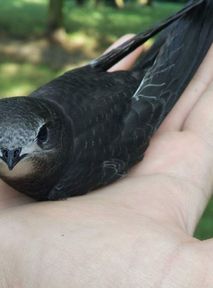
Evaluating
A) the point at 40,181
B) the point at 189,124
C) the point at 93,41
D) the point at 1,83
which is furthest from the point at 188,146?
the point at 93,41

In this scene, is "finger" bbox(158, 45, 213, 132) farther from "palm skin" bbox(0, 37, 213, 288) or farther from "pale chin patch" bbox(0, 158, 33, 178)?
"pale chin patch" bbox(0, 158, 33, 178)

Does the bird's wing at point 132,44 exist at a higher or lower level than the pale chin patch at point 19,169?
higher

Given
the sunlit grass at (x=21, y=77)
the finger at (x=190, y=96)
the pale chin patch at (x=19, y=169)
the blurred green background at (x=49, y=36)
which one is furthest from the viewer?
the blurred green background at (x=49, y=36)

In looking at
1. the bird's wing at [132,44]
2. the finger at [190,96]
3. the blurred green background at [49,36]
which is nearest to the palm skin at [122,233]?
the finger at [190,96]

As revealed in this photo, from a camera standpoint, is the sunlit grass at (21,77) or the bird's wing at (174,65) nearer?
the bird's wing at (174,65)

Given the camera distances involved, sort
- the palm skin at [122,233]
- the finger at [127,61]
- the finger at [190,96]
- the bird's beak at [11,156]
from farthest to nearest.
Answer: the finger at [127,61], the finger at [190,96], the bird's beak at [11,156], the palm skin at [122,233]

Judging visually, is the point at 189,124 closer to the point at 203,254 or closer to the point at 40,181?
the point at 40,181

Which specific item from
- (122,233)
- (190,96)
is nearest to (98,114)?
(190,96)

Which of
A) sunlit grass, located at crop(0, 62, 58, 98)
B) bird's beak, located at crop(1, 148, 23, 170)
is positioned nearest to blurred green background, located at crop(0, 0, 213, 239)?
sunlit grass, located at crop(0, 62, 58, 98)

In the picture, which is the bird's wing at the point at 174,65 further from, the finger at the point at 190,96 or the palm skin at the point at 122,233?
the palm skin at the point at 122,233
